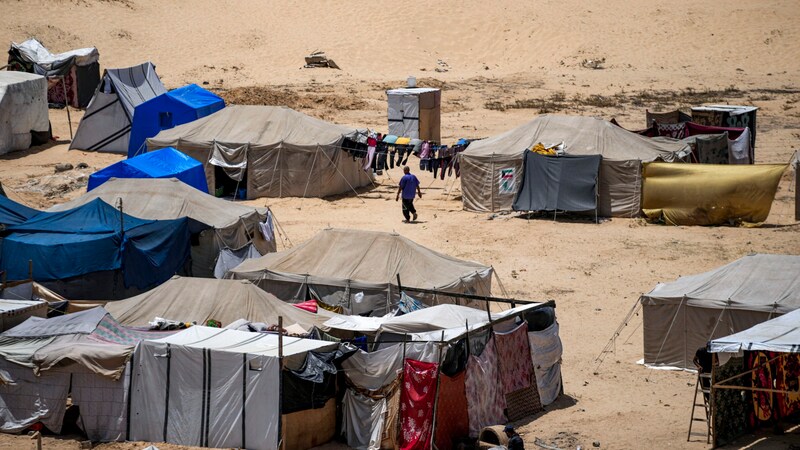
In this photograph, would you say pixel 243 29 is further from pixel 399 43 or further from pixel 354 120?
pixel 354 120

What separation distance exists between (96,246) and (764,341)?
421 inches

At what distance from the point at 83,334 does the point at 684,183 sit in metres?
14.8

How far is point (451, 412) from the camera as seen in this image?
13.6 meters

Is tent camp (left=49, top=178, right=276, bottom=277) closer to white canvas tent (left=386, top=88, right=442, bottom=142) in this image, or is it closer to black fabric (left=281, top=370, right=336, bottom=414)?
black fabric (left=281, top=370, right=336, bottom=414)

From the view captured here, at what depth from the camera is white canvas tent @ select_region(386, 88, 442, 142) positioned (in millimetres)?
33406

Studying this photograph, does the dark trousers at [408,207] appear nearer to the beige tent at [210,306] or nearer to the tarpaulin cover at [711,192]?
the tarpaulin cover at [711,192]

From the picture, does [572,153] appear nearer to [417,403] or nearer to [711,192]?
[711,192]

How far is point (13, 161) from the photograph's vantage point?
1291 inches

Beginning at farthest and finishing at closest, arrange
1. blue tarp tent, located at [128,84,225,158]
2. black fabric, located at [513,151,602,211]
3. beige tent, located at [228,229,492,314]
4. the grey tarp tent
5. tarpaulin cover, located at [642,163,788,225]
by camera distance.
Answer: blue tarp tent, located at [128,84,225,158]
black fabric, located at [513,151,602,211]
tarpaulin cover, located at [642,163,788,225]
beige tent, located at [228,229,492,314]
the grey tarp tent

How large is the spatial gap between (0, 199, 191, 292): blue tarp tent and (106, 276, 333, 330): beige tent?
283 cm

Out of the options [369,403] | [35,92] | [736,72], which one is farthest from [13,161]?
[736,72]

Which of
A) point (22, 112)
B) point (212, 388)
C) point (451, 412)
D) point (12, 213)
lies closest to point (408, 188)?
point (12, 213)

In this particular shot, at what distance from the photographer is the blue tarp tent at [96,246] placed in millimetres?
18531

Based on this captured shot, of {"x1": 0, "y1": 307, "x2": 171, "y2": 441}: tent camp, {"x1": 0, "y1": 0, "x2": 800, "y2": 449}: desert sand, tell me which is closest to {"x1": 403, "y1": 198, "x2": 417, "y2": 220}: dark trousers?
{"x1": 0, "y1": 0, "x2": 800, "y2": 449}: desert sand
